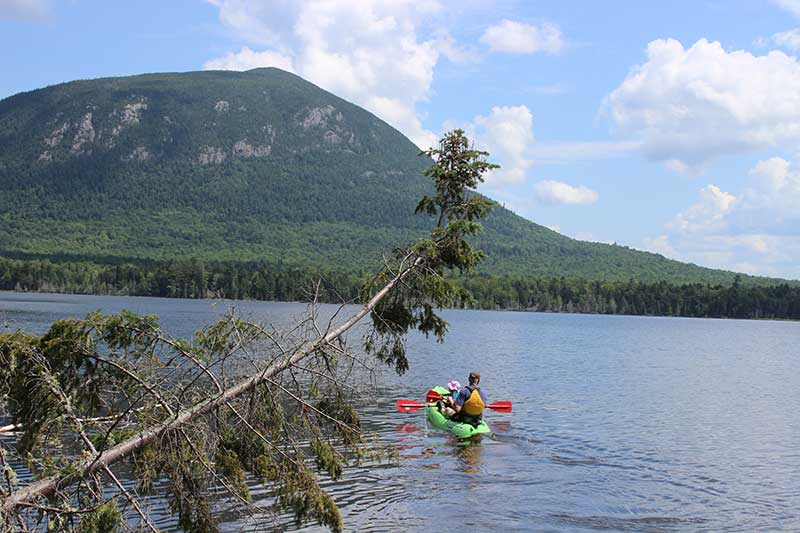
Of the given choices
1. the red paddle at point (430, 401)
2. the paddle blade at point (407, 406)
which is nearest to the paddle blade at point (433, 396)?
the red paddle at point (430, 401)

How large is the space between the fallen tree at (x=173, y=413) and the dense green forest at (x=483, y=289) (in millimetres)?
122102

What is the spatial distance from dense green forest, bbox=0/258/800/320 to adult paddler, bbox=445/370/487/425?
108329mm

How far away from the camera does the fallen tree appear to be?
27.1 feet

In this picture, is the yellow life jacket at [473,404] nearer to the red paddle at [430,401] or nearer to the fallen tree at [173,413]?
the red paddle at [430,401]

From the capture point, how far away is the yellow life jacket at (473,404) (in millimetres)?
24109

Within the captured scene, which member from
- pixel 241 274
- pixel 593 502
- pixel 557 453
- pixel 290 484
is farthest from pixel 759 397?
pixel 241 274

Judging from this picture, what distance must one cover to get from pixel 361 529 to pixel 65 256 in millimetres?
191440

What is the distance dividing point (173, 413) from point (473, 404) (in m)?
15.8

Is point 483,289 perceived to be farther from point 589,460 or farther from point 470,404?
point 589,460

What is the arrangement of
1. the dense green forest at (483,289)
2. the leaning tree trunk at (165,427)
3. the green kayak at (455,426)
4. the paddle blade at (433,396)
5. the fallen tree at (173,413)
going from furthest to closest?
the dense green forest at (483,289) → the paddle blade at (433,396) → the green kayak at (455,426) → the fallen tree at (173,413) → the leaning tree trunk at (165,427)

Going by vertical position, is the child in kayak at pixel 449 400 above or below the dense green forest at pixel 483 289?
below

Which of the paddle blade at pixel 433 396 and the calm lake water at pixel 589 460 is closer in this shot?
the calm lake water at pixel 589 460

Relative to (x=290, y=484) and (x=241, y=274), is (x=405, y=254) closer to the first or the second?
(x=290, y=484)

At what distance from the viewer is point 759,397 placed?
3953 centimetres
